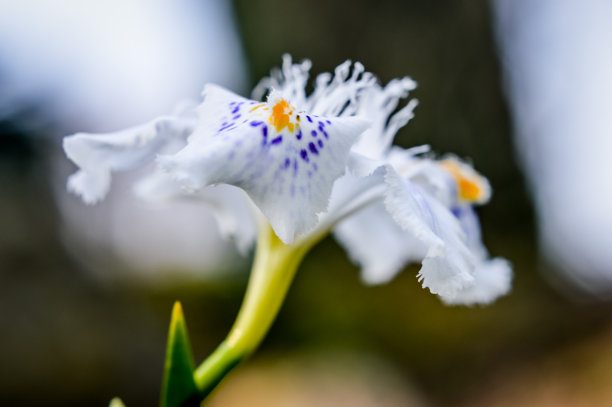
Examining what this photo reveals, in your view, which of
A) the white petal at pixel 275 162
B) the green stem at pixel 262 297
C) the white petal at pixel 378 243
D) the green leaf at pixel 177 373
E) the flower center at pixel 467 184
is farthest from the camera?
the white petal at pixel 378 243

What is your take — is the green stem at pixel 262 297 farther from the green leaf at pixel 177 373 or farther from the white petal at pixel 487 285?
the white petal at pixel 487 285

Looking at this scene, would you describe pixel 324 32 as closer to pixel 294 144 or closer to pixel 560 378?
pixel 560 378

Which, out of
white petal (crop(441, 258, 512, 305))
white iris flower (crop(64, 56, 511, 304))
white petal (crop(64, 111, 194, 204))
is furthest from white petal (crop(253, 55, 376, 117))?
white petal (crop(441, 258, 512, 305))

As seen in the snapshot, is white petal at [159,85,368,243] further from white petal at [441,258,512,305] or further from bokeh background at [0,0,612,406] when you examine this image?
bokeh background at [0,0,612,406]

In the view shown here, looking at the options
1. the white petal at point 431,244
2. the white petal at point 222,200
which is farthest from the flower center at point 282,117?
the white petal at point 222,200

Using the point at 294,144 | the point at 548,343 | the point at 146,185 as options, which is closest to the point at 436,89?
the point at 548,343
